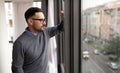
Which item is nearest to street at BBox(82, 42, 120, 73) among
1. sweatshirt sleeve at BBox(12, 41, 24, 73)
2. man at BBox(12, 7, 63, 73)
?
man at BBox(12, 7, 63, 73)

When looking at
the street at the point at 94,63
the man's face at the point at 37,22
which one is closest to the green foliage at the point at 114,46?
the street at the point at 94,63

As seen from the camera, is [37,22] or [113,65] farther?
[37,22]

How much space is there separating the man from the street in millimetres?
510

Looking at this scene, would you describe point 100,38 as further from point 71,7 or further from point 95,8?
point 71,7

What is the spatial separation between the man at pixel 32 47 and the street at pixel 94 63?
51 cm

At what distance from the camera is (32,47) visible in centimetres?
192

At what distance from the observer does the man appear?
1.85 m

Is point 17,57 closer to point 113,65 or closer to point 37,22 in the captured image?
point 37,22

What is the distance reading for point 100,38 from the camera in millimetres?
1341

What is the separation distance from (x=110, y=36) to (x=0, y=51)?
12.3ft

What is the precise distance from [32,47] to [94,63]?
71 cm

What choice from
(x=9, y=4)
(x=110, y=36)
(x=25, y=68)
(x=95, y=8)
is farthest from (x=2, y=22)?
(x=110, y=36)

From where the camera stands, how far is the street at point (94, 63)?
1261mm

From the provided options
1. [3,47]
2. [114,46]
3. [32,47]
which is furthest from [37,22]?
[3,47]
